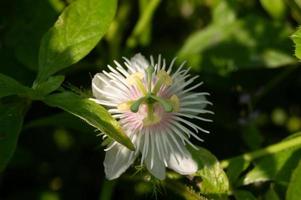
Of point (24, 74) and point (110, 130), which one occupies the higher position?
point (24, 74)

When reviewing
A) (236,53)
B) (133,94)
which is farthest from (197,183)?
(236,53)

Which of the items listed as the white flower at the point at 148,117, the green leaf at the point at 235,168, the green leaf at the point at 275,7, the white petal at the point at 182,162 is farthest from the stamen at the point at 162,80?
the green leaf at the point at 275,7

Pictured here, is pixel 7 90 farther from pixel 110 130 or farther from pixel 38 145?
pixel 38 145

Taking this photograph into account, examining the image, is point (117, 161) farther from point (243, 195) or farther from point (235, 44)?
point (235, 44)

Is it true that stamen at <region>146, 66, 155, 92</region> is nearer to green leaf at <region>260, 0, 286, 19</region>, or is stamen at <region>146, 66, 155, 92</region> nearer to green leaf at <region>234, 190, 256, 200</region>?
green leaf at <region>234, 190, 256, 200</region>

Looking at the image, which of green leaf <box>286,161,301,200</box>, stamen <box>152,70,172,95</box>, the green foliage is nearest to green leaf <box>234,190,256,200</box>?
green leaf <box>286,161,301,200</box>
